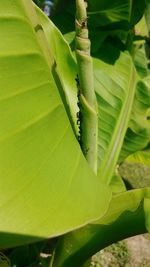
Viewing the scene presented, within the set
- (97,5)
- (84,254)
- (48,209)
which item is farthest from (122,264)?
(48,209)

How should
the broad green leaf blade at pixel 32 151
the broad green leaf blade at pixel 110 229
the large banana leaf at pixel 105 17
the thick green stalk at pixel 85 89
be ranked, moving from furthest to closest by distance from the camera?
1. the large banana leaf at pixel 105 17
2. the broad green leaf blade at pixel 110 229
3. the thick green stalk at pixel 85 89
4. the broad green leaf blade at pixel 32 151

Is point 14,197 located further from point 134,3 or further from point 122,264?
point 122,264

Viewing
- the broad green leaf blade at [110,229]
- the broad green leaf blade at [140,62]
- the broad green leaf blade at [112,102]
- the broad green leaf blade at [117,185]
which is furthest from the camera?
the broad green leaf blade at [140,62]

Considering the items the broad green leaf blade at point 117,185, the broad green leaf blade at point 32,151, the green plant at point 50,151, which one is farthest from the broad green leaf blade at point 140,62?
the broad green leaf blade at point 32,151

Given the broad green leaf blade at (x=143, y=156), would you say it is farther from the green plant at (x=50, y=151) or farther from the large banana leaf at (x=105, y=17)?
the green plant at (x=50, y=151)

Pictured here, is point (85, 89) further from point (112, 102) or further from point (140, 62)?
point (140, 62)

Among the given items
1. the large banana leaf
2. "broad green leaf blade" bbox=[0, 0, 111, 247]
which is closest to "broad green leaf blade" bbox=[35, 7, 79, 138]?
"broad green leaf blade" bbox=[0, 0, 111, 247]
